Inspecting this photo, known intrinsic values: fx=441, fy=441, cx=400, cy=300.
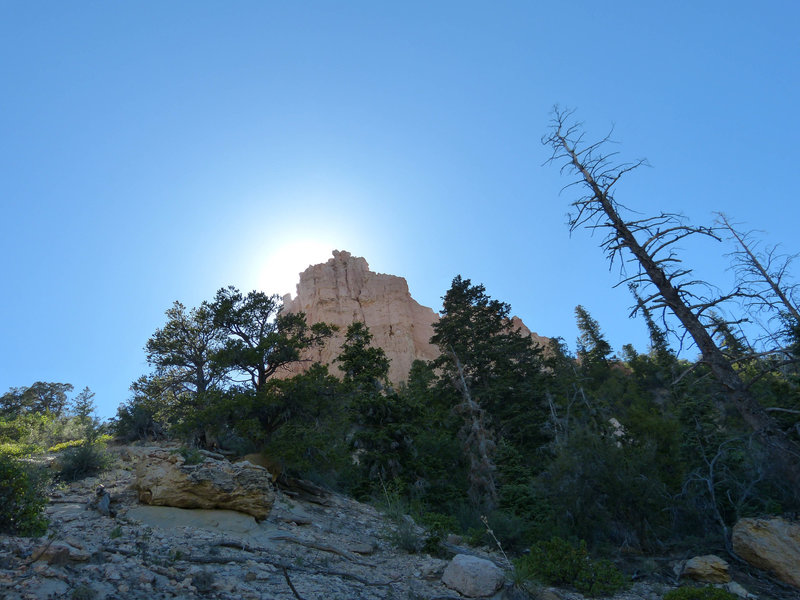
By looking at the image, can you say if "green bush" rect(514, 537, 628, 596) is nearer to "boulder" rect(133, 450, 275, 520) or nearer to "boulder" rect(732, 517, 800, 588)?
"boulder" rect(732, 517, 800, 588)

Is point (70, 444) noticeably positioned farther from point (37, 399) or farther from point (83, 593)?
point (37, 399)

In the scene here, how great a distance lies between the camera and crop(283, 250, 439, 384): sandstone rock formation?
73.4m

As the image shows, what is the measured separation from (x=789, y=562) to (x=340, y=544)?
8.65 metres

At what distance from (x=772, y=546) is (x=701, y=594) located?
3761 mm

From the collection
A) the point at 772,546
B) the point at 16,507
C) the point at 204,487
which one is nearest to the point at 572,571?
the point at 772,546

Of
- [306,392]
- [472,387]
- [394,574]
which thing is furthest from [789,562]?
[472,387]

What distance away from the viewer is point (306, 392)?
593 inches

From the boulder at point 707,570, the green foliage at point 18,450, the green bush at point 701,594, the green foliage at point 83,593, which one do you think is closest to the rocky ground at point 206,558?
the green foliage at point 83,593

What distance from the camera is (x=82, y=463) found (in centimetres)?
1325

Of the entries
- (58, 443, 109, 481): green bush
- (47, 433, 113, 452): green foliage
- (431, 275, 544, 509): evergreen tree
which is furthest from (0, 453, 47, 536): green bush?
(431, 275, 544, 509): evergreen tree

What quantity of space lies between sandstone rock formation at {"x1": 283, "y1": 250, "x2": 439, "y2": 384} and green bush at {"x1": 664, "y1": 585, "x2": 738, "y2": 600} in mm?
63032

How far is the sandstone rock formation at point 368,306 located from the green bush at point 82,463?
5581cm

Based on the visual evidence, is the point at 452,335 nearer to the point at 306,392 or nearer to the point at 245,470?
the point at 306,392

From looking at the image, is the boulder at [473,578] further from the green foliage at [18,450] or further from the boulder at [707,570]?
the green foliage at [18,450]
